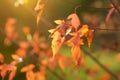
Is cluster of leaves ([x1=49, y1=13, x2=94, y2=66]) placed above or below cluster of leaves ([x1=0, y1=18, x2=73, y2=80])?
above

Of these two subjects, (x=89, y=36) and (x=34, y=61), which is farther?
(x=34, y=61)

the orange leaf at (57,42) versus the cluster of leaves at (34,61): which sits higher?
the orange leaf at (57,42)

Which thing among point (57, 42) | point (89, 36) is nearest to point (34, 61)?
point (89, 36)

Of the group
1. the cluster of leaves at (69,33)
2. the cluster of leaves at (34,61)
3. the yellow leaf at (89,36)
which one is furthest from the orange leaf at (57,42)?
the cluster of leaves at (34,61)

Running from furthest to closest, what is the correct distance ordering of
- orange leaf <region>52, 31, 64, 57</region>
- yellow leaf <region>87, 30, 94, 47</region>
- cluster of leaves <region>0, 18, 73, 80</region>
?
1. cluster of leaves <region>0, 18, 73, 80</region>
2. yellow leaf <region>87, 30, 94, 47</region>
3. orange leaf <region>52, 31, 64, 57</region>

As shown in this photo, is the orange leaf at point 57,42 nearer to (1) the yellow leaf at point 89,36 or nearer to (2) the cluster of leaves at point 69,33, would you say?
(2) the cluster of leaves at point 69,33

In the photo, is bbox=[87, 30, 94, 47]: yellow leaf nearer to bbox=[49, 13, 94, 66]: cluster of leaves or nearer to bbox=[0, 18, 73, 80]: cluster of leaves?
bbox=[49, 13, 94, 66]: cluster of leaves

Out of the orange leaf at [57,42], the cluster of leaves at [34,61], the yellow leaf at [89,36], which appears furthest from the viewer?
the cluster of leaves at [34,61]

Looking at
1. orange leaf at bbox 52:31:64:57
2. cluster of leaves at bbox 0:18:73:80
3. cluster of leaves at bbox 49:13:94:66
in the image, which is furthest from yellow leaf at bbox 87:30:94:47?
cluster of leaves at bbox 0:18:73:80

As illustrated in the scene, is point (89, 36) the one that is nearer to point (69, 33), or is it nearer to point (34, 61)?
point (69, 33)

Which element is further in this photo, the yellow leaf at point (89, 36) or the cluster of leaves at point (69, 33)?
the yellow leaf at point (89, 36)

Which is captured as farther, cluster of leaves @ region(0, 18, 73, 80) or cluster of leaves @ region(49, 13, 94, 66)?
cluster of leaves @ region(0, 18, 73, 80)

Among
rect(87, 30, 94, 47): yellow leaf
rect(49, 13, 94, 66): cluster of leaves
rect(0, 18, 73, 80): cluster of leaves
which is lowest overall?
rect(0, 18, 73, 80): cluster of leaves
